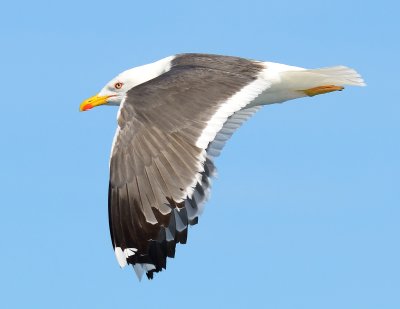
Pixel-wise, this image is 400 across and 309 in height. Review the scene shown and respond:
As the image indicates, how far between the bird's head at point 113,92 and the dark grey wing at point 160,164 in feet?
10.6

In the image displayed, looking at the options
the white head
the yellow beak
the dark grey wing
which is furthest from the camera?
the yellow beak

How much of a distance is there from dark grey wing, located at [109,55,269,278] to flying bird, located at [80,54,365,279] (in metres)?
0.01

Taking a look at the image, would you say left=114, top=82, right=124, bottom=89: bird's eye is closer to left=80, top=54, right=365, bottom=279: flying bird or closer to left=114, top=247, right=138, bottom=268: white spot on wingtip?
left=80, top=54, right=365, bottom=279: flying bird

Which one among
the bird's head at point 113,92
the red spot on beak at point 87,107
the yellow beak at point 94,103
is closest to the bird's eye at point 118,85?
the bird's head at point 113,92

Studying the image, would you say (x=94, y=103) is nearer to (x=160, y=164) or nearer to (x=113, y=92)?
(x=113, y=92)

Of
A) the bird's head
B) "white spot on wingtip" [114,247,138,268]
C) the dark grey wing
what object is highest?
the bird's head

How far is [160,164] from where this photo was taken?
1622 cm

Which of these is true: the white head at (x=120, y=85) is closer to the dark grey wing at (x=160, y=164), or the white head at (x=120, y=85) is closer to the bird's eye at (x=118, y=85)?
the bird's eye at (x=118, y=85)

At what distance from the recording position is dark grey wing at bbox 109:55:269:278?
1606 cm

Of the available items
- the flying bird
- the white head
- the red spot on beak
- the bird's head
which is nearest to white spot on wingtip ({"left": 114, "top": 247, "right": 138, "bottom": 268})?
the flying bird

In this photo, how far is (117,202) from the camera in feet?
53.6

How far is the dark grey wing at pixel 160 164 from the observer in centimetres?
1606

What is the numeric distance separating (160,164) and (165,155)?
0.14 metres

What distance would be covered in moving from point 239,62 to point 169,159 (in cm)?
396
